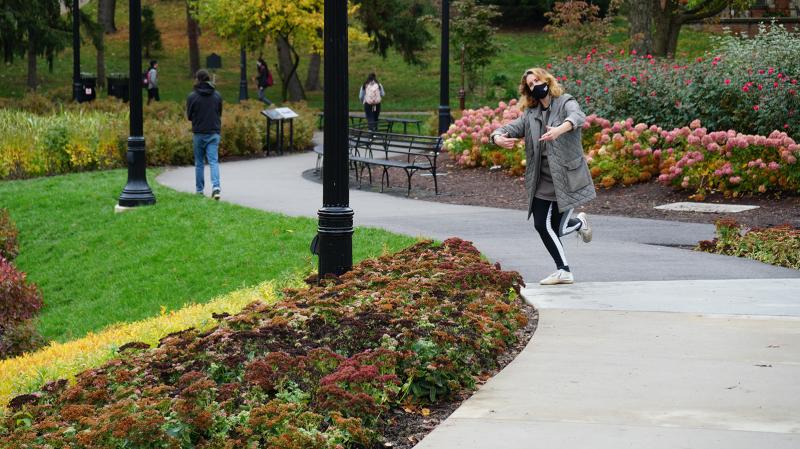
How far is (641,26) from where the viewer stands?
28.9 meters

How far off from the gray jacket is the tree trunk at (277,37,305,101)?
30259 mm

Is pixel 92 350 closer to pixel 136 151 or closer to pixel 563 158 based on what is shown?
pixel 563 158

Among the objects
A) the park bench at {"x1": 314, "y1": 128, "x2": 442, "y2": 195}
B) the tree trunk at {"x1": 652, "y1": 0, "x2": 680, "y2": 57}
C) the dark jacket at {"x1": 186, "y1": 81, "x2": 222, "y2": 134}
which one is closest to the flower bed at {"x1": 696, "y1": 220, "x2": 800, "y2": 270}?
the park bench at {"x1": 314, "y1": 128, "x2": 442, "y2": 195}

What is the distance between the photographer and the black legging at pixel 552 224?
888 centimetres

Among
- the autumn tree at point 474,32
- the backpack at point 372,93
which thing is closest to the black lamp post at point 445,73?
the backpack at point 372,93

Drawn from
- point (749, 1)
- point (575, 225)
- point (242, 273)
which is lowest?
point (242, 273)

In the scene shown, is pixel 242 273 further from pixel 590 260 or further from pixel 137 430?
pixel 137 430

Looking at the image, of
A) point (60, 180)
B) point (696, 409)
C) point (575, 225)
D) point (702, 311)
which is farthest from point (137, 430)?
point (60, 180)

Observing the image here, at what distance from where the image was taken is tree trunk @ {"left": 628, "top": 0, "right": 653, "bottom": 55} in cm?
2830

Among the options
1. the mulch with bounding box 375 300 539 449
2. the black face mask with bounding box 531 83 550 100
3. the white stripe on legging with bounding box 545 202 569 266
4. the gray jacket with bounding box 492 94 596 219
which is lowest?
the mulch with bounding box 375 300 539 449

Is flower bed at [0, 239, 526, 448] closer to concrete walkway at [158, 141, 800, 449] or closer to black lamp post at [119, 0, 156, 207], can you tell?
concrete walkway at [158, 141, 800, 449]

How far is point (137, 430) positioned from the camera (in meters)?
4.77

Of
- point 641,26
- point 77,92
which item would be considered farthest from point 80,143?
point 641,26

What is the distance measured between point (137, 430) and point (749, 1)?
28648 mm
